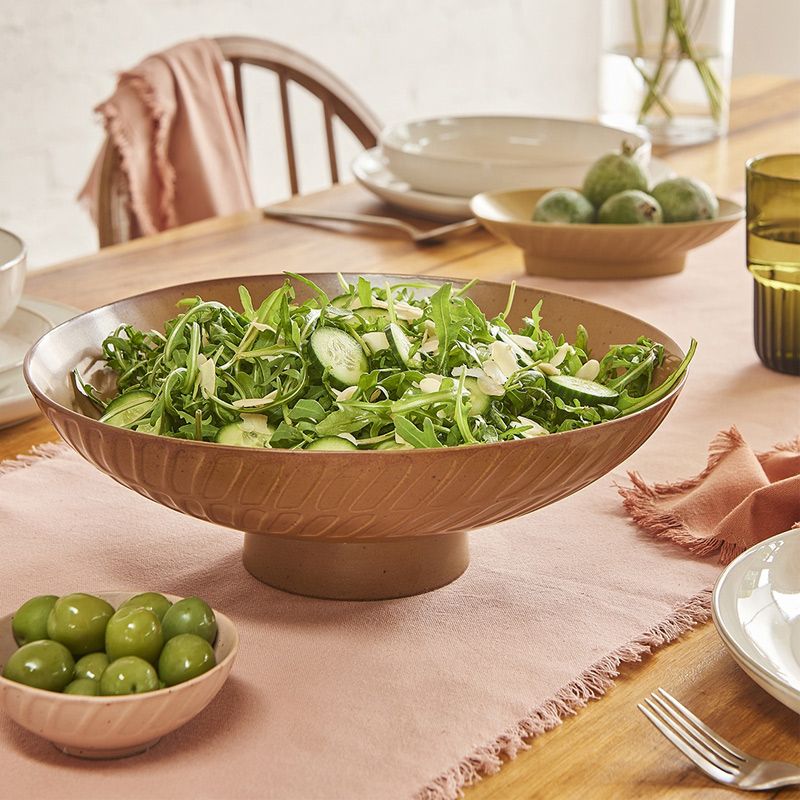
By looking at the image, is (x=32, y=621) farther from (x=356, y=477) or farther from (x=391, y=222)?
(x=391, y=222)

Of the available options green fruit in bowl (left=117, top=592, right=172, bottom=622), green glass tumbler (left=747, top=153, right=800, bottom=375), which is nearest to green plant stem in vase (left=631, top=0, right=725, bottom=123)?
green glass tumbler (left=747, top=153, right=800, bottom=375)

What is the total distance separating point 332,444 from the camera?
65 centimetres

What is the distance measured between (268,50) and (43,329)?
3.59ft

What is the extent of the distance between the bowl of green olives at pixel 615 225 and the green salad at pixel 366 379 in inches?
23.8

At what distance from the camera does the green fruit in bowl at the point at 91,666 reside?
57 cm

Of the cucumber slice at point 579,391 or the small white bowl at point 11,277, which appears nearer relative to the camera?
the cucumber slice at point 579,391

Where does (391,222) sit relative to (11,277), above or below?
below

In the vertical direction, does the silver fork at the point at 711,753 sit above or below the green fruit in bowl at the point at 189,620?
below

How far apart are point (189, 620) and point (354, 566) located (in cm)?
15

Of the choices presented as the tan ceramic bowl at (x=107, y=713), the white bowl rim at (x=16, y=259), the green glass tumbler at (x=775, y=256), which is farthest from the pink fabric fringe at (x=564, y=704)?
the white bowl rim at (x=16, y=259)

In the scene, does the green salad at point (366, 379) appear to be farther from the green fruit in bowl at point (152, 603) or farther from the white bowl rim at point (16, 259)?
the white bowl rim at point (16, 259)

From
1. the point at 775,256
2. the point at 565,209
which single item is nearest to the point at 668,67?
the point at 565,209

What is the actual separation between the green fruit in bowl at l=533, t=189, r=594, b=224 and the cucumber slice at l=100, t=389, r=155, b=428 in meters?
0.78

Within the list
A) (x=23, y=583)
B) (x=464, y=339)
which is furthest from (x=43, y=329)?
(x=464, y=339)
